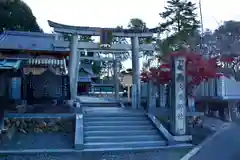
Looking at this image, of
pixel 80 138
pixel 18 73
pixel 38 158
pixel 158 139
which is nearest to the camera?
pixel 38 158

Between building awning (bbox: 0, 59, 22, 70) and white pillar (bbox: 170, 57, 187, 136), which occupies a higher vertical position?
building awning (bbox: 0, 59, 22, 70)

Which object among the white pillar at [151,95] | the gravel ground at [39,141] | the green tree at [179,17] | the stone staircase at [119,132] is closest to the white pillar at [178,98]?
the stone staircase at [119,132]

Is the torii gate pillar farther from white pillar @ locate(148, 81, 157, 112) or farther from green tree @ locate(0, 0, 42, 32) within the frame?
green tree @ locate(0, 0, 42, 32)

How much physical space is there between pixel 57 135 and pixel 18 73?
751cm

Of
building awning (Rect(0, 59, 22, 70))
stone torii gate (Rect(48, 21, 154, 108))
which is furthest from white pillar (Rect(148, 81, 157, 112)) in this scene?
building awning (Rect(0, 59, 22, 70))

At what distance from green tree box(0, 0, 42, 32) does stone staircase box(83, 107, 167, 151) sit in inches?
800

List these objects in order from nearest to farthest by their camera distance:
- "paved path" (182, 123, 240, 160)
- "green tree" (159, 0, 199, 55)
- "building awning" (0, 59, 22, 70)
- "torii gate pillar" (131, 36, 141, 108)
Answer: "paved path" (182, 123, 240, 160) → "building awning" (0, 59, 22, 70) → "torii gate pillar" (131, 36, 141, 108) → "green tree" (159, 0, 199, 55)

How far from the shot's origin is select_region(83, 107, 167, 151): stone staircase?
10430 mm

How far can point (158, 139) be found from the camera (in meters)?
11.2

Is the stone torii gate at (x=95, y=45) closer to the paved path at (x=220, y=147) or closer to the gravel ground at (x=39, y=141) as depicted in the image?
the gravel ground at (x=39, y=141)

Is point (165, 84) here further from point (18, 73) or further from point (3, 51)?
point (3, 51)

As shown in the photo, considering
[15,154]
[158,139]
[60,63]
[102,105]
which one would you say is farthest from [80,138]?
[60,63]

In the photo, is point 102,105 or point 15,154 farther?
point 102,105

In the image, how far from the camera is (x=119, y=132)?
11.4m
